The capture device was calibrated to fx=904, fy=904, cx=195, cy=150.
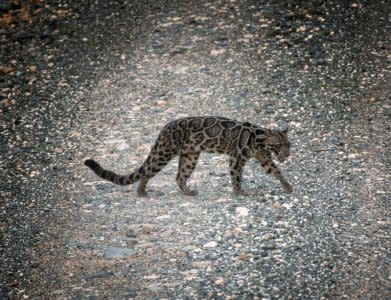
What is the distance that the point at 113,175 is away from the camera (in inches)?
429

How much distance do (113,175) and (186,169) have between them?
2.91 feet

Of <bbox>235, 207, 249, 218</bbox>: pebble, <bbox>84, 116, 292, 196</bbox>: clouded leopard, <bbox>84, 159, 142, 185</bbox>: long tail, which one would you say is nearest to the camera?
<bbox>235, 207, 249, 218</bbox>: pebble

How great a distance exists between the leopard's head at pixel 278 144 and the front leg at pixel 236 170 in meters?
0.37

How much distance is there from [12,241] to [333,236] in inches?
143

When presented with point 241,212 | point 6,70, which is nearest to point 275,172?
point 241,212

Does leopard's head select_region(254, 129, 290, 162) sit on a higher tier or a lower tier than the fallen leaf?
higher

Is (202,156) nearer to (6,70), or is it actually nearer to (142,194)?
(142,194)

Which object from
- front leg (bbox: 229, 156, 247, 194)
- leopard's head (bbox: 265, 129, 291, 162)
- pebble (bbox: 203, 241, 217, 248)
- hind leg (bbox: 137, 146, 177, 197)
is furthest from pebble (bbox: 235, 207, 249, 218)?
hind leg (bbox: 137, 146, 177, 197)

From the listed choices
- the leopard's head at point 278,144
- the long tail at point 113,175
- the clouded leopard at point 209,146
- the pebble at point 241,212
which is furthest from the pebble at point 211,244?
the leopard's head at point 278,144

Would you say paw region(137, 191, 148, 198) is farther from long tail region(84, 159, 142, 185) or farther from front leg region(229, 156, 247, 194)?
front leg region(229, 156, 247, 194)

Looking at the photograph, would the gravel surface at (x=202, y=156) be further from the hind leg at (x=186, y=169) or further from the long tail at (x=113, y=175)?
the long tail at (x=113, y=175)

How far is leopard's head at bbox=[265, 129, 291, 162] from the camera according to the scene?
1089 centimetres

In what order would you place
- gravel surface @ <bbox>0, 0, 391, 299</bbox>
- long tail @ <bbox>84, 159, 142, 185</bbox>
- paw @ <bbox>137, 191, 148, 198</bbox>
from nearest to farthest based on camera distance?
gravel surface @ <bbox>0, 0, 391, 299</bbox> → long tail @ <bbox>84, 159, 142, 185</bbox> → paw @ <bbox>137, 191, 148, 198</bbox>

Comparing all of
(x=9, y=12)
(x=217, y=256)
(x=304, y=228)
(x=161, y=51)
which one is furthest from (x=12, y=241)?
(x=9, y=12)
